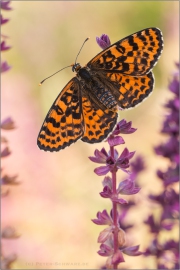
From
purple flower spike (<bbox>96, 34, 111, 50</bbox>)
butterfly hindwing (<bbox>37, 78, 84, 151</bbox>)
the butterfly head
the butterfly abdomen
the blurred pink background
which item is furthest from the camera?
the blurred pink background

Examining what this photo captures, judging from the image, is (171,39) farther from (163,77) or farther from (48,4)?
(48,4)

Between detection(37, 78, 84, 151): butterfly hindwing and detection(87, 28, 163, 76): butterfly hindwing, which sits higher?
detection(87, 28, 163, 76): butterfly hindwing

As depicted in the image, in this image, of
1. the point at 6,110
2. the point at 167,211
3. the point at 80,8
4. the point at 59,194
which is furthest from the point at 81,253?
the point at 80,8

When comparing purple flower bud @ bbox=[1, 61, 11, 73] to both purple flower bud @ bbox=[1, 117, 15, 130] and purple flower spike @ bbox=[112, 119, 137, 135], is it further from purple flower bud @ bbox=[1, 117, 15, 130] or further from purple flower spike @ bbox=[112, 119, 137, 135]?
purple flower spike @ bbox=[112, 119, 137, 135]

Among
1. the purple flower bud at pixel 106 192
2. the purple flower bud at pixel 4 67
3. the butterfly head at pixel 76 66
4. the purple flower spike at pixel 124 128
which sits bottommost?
the purple flower bud at pixel 106 192

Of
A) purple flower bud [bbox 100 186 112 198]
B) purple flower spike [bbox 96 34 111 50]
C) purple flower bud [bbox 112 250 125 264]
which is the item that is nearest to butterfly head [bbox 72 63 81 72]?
purple flower spike [bbox 96 34 111 50]

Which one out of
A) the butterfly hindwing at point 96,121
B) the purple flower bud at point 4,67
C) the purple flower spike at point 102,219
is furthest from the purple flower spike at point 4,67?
the purple flower spike at point 102,219

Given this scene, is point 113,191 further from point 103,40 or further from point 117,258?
point 103,40

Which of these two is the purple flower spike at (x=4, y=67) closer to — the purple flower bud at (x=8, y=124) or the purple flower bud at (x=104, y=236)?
the purple flower bud at (x=8, y=124)
